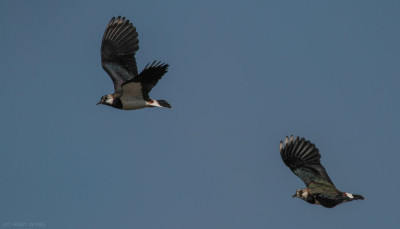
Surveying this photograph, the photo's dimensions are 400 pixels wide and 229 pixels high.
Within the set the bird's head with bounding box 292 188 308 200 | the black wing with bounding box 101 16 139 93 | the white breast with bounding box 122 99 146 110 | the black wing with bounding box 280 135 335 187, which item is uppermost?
the black wing with bounding box 101 16 139 93

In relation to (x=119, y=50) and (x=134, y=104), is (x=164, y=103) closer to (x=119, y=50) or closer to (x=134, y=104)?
(x=134, y=104)

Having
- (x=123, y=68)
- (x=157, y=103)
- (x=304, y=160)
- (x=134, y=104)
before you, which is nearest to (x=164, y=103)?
(x=157, y=103)

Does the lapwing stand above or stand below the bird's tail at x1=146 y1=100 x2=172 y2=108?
below

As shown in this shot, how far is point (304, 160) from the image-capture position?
2305cm

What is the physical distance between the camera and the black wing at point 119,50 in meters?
23.9


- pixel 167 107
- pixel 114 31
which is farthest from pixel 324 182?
pixel 114 31

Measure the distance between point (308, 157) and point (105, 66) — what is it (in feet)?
22.4

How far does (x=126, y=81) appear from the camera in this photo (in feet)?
72.9

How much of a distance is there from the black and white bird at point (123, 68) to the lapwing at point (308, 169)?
3.89 metres

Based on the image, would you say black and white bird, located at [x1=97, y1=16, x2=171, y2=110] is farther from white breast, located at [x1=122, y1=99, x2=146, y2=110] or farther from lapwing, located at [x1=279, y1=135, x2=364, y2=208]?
lapwing, located at [x1=279, y1=135, x2=364, y2=208]

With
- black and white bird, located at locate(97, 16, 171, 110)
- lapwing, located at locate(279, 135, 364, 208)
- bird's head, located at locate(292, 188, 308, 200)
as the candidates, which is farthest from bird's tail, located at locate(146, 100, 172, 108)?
bird's head, located at locate(292, 188, 308, 200)

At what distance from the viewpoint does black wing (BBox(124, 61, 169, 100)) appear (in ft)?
69.3

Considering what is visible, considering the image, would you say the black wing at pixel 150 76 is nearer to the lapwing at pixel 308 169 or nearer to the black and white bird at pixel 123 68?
the black and white bird at pixel 123 68

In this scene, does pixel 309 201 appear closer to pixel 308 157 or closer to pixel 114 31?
pixel 308 157
